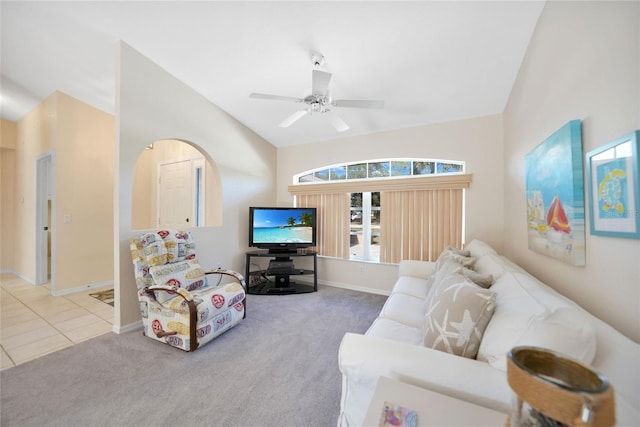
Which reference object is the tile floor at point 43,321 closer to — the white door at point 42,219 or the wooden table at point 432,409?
the white door at point 42,219

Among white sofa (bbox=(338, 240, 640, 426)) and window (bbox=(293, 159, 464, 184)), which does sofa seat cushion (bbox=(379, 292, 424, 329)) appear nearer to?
white sofa (bbox=(338, 240, 640, 426))

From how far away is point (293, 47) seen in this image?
7.53 feet

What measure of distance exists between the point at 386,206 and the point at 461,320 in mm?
2545

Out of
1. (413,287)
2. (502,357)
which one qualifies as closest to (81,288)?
(413,287)

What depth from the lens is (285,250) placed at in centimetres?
394

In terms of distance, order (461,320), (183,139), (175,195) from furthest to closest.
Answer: (175,195) < (183,139) < (461,320)

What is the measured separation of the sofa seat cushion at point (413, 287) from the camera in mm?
2260

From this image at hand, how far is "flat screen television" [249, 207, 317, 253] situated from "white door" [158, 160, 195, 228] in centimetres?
146

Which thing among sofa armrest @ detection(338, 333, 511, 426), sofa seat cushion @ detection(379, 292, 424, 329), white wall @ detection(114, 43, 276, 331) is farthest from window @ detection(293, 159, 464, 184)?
sofa armrest @ detection(338, 333, 511, 426)

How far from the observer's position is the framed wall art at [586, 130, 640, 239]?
933mm

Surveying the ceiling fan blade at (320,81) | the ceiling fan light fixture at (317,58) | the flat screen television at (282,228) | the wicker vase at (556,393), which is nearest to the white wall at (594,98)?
the wicker vase at (556,393)

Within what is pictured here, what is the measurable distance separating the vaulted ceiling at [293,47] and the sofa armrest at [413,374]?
2.37 metres

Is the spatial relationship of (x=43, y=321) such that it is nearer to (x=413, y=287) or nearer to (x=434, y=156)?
(x=413, y=287)

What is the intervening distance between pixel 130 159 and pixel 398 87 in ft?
10.0
